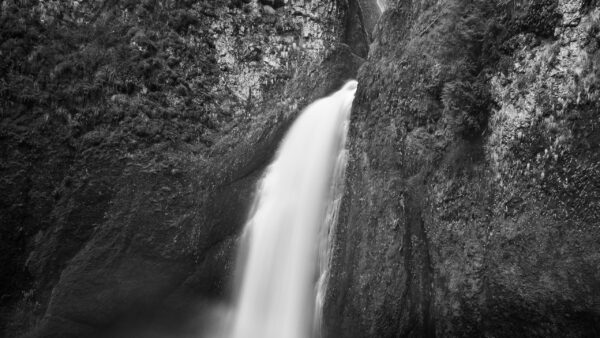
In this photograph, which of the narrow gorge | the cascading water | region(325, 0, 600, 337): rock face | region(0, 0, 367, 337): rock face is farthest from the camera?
region(0, 0, 367, 337): rock face

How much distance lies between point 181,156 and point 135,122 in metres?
1.39

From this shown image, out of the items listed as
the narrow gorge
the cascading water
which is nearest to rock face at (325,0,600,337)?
the narrow gorge

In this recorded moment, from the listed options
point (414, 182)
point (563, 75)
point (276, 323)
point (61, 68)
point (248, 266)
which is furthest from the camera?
point (61, 68)

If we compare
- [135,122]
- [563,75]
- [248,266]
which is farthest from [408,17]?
[135,122]

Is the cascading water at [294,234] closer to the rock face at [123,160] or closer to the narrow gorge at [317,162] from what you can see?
the narrow gorge at [317,162]

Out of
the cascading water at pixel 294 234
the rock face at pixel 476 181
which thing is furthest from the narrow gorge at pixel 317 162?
the cascading water at pixel 294 234

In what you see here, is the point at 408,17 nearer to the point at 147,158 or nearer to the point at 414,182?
the point at 414,182

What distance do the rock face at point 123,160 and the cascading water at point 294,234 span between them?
2.54ft

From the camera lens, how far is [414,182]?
7105 millimetres

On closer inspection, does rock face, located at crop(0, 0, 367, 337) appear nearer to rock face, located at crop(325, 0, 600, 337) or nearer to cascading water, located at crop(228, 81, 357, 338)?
cascading water, located at crop(228, 81, 357, 338)

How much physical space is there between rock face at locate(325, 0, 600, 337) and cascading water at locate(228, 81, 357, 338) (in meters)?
0.58

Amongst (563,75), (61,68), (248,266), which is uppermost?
(61,68)

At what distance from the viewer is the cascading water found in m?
8.41

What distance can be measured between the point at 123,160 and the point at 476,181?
26.2ft
